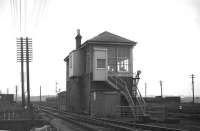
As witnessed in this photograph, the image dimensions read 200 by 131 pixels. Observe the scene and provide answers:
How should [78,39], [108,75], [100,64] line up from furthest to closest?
1. [78,39]
2. [100,64]
3. [108,75]

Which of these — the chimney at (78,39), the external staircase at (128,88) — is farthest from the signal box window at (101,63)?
the chimney at (78,39)

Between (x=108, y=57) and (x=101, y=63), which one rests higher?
(x=108, y=57)

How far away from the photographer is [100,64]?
101 feet

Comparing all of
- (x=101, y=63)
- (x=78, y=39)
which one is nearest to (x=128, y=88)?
(x=101, y=63)

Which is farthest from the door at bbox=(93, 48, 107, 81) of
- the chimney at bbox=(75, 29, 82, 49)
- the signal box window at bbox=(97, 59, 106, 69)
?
the chimney at bbox=(75, 29, 82, 49)

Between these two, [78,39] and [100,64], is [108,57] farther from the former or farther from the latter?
[78,39]

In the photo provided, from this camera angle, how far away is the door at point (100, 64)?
98.5ft

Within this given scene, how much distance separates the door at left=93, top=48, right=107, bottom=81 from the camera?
30031mm

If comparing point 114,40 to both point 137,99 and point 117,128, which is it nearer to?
point 137,99

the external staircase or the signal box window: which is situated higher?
the signal box window

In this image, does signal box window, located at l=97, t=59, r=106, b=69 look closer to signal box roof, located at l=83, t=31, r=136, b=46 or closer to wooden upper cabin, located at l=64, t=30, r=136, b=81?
wooden upper cabin, located at l=64, t=30, r=136, b=81

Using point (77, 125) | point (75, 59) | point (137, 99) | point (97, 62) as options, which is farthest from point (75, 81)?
point (77, 125)

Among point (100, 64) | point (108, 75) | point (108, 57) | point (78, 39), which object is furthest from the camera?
point (78, 39)

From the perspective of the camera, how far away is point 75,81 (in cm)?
3531
